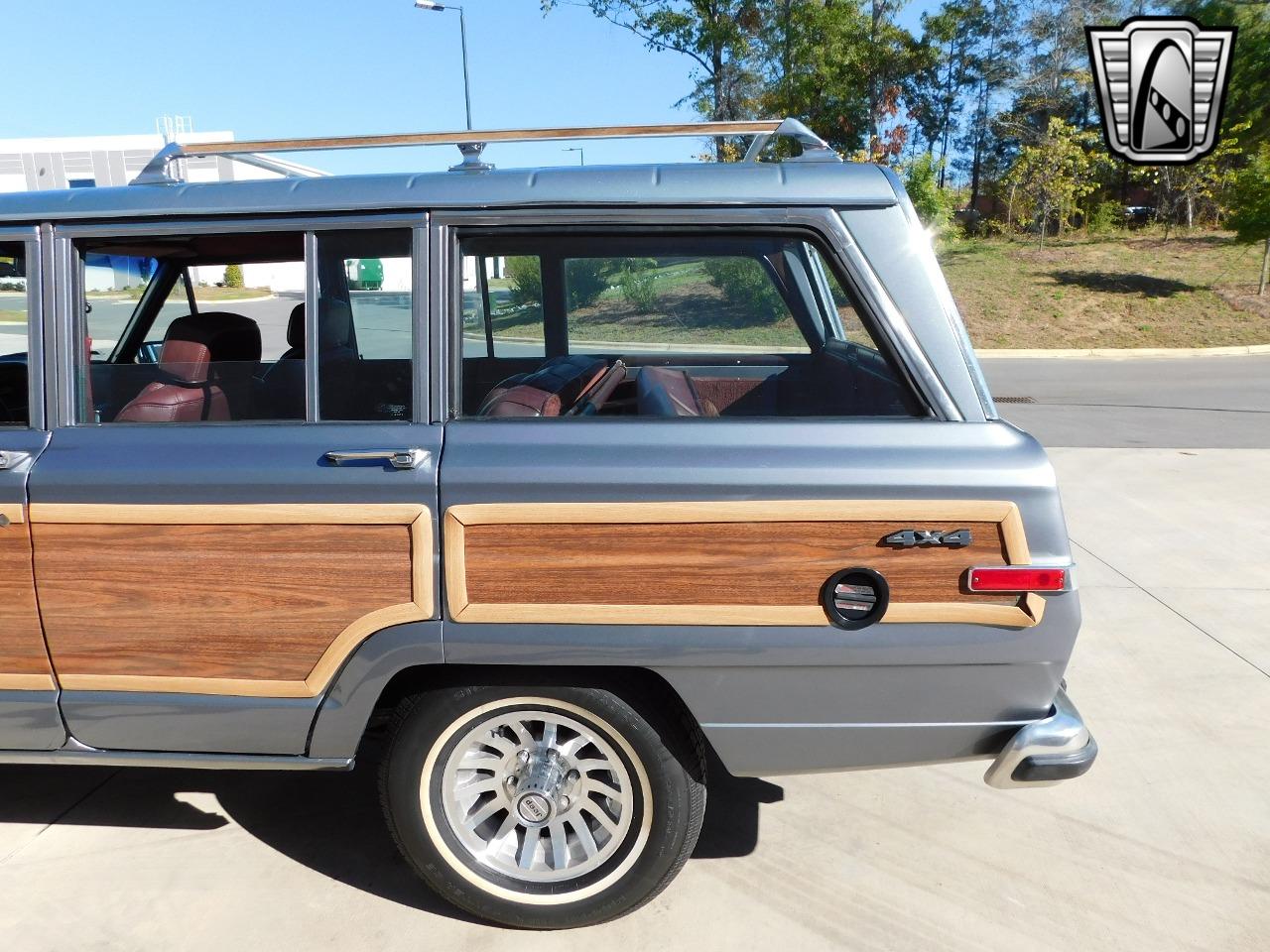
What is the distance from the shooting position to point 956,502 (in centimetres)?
239

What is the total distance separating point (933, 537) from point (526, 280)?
1.43 metres

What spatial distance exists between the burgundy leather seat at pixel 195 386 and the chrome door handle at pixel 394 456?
467 millimetres

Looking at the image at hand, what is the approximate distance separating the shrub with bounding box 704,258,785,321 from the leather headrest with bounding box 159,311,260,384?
141cm

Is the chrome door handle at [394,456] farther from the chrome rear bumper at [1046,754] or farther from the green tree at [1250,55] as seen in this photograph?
the green tree at [1250,55]

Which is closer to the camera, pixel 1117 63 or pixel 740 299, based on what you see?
pixel 740 299

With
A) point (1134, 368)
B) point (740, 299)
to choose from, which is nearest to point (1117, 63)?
point (1134, 368)

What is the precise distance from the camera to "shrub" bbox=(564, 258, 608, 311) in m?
2.86

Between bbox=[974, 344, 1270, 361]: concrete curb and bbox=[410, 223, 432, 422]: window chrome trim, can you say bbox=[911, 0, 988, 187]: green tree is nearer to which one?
bbox=[974, 344, 1270, 361]: concrete curb

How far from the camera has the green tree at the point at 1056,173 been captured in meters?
24.4

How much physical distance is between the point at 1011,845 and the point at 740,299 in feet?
6.12

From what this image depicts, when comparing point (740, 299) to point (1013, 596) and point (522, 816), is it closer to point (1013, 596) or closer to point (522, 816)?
point (1013, 596)

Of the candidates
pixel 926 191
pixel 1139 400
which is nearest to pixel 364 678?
pixel 1139 400

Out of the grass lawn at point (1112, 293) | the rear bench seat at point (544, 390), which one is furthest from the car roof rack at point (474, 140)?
the grass lawn at point (1112, 293)

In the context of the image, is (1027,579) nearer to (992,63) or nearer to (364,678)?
(364,678)
